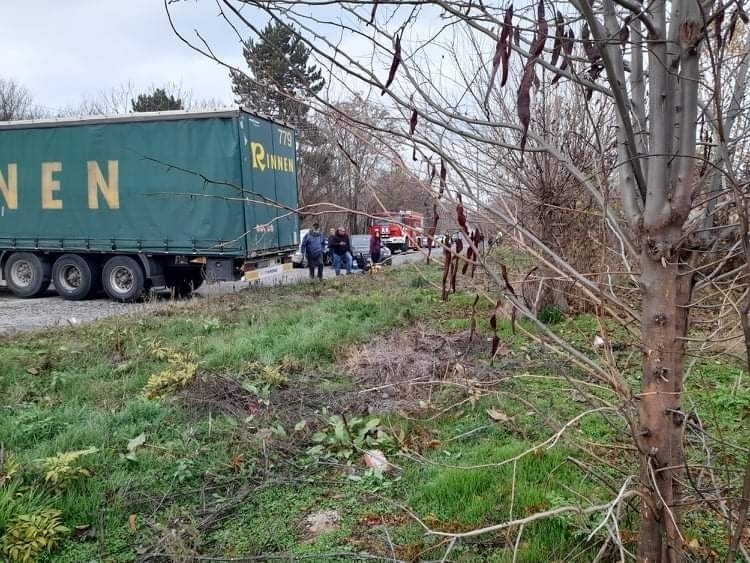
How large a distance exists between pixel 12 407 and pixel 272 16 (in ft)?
14.2

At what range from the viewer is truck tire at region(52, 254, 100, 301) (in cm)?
1228

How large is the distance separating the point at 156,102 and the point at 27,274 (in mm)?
21126

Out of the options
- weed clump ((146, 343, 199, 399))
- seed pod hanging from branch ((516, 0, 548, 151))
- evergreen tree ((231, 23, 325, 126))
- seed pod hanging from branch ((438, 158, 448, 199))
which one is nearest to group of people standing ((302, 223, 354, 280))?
weed clump ((146, 343, 199, 399))

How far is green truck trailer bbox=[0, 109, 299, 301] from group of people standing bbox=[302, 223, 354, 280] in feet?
8.29

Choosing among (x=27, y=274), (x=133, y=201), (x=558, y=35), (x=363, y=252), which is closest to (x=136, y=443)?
(x=558, y=35)

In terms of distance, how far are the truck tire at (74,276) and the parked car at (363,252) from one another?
8253 millimetres

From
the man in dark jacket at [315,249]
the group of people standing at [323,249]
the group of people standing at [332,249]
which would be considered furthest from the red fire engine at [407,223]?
the man in dark jacket at [315,249]

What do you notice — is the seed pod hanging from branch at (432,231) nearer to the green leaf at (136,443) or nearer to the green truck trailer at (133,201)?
the green leaf at (136,443)

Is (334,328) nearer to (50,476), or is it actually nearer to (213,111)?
(50,476)

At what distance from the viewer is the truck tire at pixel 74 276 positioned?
1228 centimetres

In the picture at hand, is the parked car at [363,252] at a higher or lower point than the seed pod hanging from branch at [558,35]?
lower

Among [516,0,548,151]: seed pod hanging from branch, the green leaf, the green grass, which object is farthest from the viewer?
the green leaf

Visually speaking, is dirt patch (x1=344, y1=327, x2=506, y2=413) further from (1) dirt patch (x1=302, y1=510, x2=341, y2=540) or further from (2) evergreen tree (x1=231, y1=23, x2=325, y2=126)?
(2) evergreen tree (x1=231, y1=23, x2=325, y2=126)

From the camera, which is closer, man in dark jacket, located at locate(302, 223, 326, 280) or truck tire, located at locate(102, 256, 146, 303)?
truck tire, located at locate(102, 256, 146, 303)
